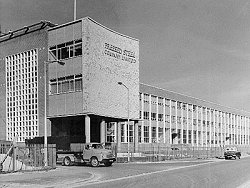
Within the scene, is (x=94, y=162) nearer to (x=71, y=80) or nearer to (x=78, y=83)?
(x=78, y=83)

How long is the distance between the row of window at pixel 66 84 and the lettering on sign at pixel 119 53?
17.5ft

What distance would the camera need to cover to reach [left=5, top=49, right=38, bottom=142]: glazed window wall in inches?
2012

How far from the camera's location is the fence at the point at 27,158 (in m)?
26.0

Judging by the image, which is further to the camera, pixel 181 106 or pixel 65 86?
pixel 181 106

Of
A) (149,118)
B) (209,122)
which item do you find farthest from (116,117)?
(209,122)

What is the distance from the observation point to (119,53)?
51844 millimetres

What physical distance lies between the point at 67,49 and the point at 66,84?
4439 millimetres

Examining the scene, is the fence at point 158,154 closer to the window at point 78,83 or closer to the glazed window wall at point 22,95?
the window at point 78,83

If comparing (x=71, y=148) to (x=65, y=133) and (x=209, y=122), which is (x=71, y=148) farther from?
(x=209, y=122)

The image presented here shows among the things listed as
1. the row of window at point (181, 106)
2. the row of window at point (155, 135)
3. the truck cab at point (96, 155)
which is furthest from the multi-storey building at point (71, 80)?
the row of window at point (181, 106)

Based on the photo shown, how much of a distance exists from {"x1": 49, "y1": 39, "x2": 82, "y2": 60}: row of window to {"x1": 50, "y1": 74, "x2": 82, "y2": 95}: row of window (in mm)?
2793

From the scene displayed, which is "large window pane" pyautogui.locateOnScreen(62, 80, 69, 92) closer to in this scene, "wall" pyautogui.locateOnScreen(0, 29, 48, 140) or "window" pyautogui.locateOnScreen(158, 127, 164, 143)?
"wall" pyautogui.locateOnScreen(0, 29, 48, 140)

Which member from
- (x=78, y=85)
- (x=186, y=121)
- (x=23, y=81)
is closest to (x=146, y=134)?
(x=186, y=121)

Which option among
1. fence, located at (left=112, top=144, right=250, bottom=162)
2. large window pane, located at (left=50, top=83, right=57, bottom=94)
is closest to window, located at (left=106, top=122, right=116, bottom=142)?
fence, located at (left=112, top=144, right=250, bottom=162)
